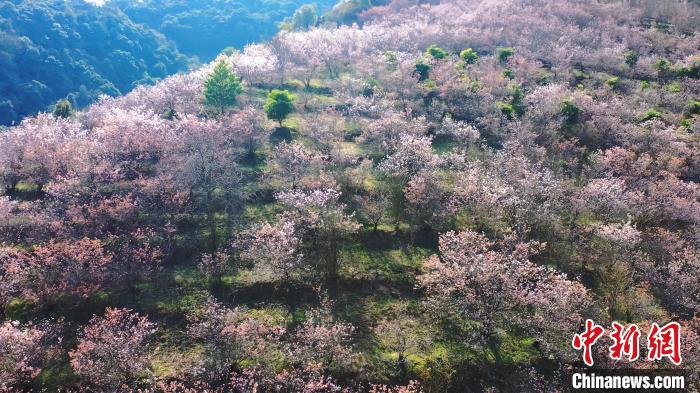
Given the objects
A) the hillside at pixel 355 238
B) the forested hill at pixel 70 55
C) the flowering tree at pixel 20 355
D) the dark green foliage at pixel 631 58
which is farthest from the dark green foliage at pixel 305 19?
the flowering tree at pixel 20 355

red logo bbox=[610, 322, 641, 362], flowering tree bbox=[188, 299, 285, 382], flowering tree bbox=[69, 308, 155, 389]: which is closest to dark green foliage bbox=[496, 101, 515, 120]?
red logo bbox=[610, 322, 641, 362]

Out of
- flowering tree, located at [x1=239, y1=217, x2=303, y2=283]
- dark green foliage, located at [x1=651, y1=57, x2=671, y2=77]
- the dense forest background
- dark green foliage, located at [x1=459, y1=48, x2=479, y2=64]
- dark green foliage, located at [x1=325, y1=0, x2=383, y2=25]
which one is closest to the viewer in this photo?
flowering tree, located at [x1=239, y1=217, x2=303, y2=283]

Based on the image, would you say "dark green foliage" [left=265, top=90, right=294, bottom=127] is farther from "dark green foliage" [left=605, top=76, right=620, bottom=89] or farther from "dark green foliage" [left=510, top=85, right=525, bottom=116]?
"dark green foliage" [left=605, top=76, right=620, bottom=89]

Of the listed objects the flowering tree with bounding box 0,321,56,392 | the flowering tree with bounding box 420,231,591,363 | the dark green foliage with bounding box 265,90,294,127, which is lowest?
the flowering tree with bounding box 420,231,591,363

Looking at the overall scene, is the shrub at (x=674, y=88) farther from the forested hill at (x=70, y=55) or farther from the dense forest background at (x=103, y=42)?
the forested hill at (x=70, y=55)

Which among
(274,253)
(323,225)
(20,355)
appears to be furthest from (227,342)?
(323,225)

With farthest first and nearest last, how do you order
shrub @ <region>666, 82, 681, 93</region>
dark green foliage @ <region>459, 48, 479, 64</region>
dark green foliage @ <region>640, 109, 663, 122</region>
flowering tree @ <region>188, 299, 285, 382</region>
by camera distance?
1. dark green foliage @ <region>459, 48, 479, 64</region>
2. shrub @ <region>666, 82, 681, 93</region>
3. dark green foliage @ <region>640, 109, 663, 122</region>
4. flowering tree @ <region>188, 299, 285, 382</region>
